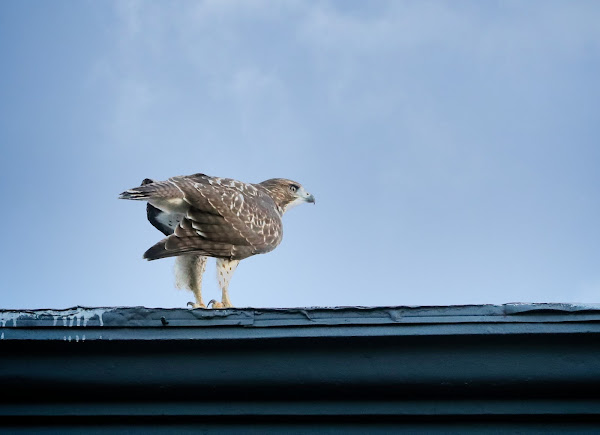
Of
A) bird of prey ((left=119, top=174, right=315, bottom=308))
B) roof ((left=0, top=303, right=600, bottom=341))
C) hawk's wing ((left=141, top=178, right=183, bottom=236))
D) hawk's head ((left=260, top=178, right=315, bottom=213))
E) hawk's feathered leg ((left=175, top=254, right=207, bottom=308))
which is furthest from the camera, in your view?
hawk's head ((left=260, top=178, right=315, bottom=213))

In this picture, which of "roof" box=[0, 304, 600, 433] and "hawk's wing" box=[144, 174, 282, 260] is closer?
"roof" box=[0, 304, 600, 433]

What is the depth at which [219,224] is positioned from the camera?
5.86 m

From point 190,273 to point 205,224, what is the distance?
0.65 m

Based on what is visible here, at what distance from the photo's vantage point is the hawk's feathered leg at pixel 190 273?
20.3 ft

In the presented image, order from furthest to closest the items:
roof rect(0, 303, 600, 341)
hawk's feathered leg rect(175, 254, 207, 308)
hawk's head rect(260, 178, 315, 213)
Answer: hawk's head rect(260, 178, 315, 213)
hawk's feathered leg rect(175, 254, 207, 308)
roof rect(0, 303, 600, 341)

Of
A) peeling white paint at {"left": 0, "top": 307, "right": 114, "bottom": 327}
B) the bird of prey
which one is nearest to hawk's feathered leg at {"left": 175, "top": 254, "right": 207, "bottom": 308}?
the bird of prey

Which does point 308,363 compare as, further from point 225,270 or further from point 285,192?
point 285,192

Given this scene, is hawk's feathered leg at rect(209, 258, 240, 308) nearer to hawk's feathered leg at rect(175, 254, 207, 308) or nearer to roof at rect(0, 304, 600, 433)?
hawk's feathered leg at rect(175, 254, 207, 308)

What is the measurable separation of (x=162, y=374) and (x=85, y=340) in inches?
13.2

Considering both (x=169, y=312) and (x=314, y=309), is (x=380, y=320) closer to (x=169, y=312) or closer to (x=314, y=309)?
(x=314, y=309)

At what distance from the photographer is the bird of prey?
5.53 m

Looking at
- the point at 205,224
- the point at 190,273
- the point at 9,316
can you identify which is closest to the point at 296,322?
the point at 9,316

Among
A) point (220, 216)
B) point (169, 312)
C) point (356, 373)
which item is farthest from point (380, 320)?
point (220, 216)

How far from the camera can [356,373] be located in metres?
2.81
